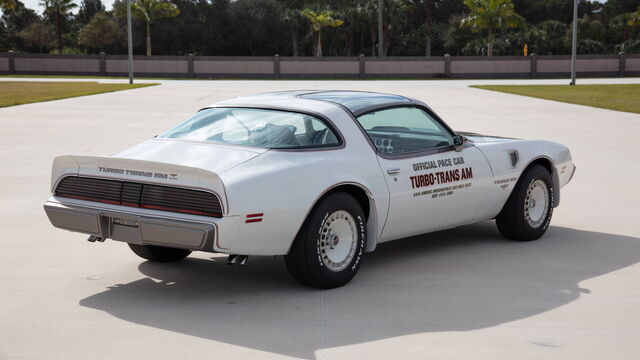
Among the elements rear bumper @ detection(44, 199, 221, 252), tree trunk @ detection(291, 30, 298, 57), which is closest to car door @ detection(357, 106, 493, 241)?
rear bumper @ detection(44, 199, 221, 252)

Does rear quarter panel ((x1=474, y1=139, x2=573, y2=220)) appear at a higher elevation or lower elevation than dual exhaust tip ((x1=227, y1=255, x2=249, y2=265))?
higher

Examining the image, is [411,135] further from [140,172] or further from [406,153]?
[140,172]

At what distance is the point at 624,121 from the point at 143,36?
73.4 metres

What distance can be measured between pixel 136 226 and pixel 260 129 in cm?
120

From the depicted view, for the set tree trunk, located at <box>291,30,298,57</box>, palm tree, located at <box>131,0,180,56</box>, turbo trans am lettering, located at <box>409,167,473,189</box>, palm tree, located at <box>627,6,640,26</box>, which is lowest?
turbo trans am lettering, located at <box>409,167,473,189</box>

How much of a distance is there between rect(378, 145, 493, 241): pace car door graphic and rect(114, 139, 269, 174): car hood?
1.09 meters

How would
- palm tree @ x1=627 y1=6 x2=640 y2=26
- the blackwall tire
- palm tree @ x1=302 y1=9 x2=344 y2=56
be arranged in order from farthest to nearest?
palm tree @ x1=302 y1=9 x2=344 y2=56, palm tree @ x1=627 y1=6 x2=640 y2=26, the blackwall tire

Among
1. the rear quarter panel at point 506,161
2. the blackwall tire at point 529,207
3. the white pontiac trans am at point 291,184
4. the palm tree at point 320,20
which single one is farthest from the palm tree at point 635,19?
the white pontiac trans am at point 291,184

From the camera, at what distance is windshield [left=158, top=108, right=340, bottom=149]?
612cm

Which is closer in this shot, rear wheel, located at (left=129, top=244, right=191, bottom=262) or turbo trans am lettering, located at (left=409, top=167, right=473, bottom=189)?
turbo trans am lettering, located at (left=409, top=167, right=473, bottom=189)

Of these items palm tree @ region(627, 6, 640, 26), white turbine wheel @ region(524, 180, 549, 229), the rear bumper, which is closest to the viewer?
the rear bumper

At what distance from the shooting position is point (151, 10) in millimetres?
84188

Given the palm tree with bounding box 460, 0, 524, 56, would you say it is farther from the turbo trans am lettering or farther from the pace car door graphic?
the turbo trans am lettering

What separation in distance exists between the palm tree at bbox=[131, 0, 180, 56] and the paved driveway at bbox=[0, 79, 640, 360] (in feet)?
248
